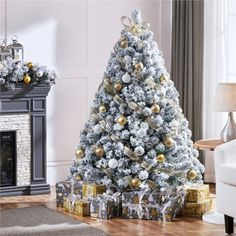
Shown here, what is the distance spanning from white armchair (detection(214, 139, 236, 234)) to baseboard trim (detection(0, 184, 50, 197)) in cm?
233

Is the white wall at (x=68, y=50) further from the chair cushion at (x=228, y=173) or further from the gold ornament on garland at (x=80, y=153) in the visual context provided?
the chair cushion at (x=228, y=173)

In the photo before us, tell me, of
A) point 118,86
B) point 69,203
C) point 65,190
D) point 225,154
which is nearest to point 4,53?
point 118,86

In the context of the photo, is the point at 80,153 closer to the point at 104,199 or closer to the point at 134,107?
the point at 104,199

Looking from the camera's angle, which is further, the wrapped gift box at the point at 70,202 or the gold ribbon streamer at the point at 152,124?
the wrapped gift box at the point at 70,202

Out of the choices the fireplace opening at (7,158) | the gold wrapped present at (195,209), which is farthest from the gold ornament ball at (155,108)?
the fireplace opening at (7,158)

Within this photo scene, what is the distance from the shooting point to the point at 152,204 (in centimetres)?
683

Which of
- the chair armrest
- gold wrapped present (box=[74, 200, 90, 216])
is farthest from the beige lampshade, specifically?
gold wrapped present (box=[74, 200, 90, 216])

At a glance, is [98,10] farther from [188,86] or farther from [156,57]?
[156,57]

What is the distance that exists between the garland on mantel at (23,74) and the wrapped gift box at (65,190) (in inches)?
42.7

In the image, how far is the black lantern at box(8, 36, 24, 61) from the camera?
7.97m

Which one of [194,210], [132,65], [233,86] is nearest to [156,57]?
[132,65]

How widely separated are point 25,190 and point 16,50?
52.9 inches

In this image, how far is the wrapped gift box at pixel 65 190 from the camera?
715 cm

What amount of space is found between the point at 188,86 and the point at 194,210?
208cm
